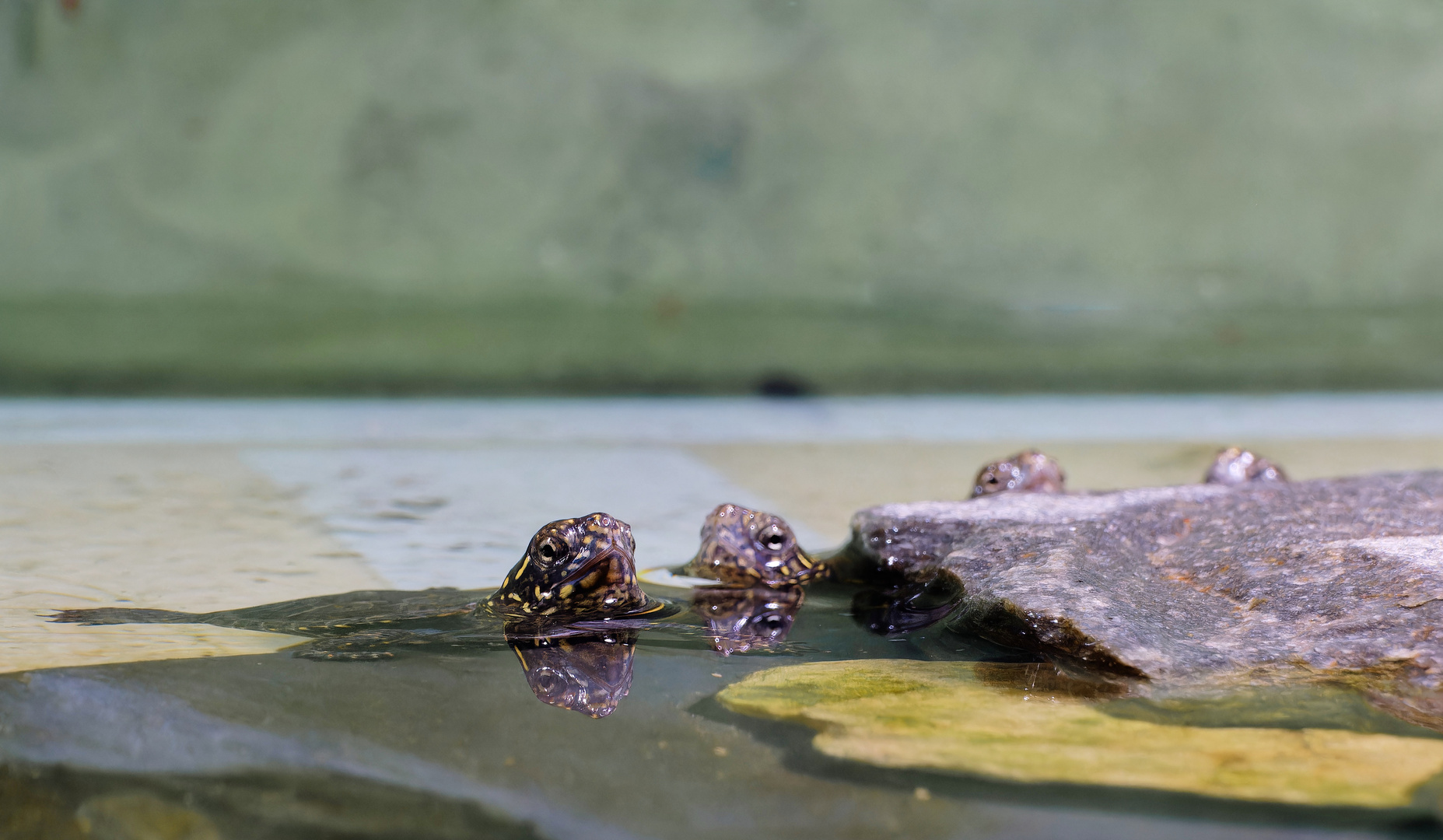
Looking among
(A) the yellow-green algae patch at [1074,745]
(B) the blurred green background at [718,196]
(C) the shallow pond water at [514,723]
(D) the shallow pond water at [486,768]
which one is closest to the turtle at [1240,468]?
(C) the shallow pond water at [514,723]

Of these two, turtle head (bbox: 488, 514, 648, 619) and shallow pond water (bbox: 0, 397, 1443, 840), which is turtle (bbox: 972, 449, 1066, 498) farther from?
turtle head (bbox: 488, 514, 648, 619)

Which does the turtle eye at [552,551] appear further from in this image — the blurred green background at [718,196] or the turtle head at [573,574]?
the blurred green background at [718,196]

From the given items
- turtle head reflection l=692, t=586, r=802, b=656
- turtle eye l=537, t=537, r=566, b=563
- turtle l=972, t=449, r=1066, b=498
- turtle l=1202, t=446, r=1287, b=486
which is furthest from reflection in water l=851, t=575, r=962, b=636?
turtle l=1202, t=446, r=1287, b=486

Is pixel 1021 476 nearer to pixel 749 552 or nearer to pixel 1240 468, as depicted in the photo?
pixel 1240 468

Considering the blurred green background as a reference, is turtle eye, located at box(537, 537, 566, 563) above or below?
below

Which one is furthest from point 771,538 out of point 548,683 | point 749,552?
point 548,683

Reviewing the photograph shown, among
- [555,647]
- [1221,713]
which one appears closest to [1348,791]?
[1221,713]
